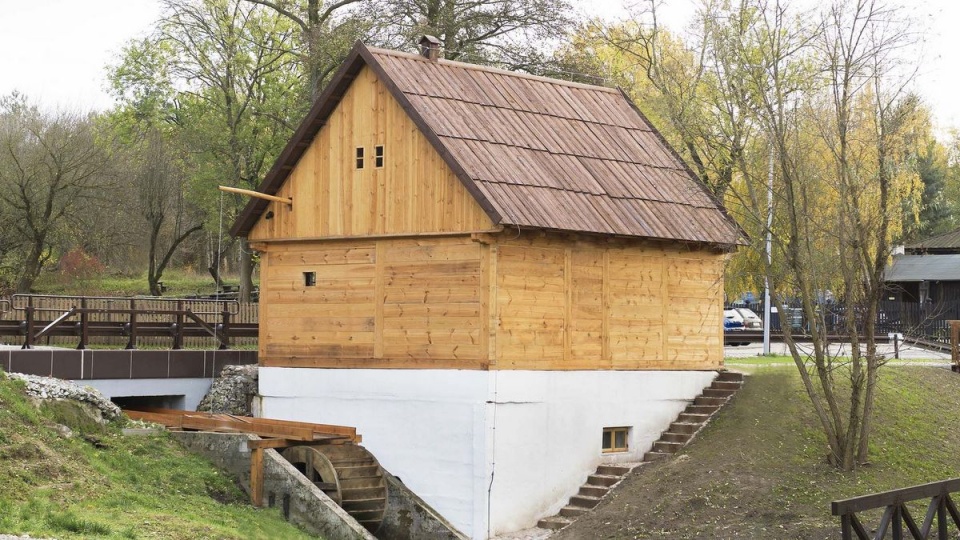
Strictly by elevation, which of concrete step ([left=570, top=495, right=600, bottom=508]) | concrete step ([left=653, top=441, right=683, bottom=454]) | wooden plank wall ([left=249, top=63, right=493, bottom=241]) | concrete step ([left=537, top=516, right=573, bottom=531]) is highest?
wooden plank wall ([left=249, top=63, right=493, bottom=241])

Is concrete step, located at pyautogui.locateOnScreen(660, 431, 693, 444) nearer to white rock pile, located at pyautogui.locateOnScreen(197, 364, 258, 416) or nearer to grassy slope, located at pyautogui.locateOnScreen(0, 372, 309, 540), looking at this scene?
grassy slope, located at pyautogui.locateOnScreen(0, 372, 309, 540)

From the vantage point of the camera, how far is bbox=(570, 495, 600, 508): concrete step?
22347 millimetres

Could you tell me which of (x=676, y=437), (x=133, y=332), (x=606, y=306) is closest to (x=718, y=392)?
(x=676, y=437)

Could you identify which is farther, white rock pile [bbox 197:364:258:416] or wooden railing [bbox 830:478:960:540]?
white rock pile [bbox 197:364:258:416]

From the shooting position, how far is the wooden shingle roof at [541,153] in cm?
2245

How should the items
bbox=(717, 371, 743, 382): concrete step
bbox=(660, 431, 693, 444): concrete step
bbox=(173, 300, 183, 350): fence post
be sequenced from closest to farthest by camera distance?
bbox=(660, 431, 693, 444): concrete step < bbox=(717, 371, 743, 382): concrete step < bbox=(173, 300, 183, 350): fence post

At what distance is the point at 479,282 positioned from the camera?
868 inches

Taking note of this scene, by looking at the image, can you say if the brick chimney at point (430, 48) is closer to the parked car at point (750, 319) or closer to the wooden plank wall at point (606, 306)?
the wooden plank wall at point (606, 306)

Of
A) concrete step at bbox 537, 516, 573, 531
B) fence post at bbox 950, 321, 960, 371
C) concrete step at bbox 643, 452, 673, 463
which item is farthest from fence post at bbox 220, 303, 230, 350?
fence post at bbox 950, 321, 960, 371

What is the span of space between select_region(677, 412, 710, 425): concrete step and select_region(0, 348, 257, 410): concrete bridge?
9139mm

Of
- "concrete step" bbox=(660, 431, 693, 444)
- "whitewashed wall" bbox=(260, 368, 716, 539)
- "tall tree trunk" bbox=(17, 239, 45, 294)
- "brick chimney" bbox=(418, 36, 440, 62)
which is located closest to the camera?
"whitewashed wall" bbox=(260, 368, 716, 539)

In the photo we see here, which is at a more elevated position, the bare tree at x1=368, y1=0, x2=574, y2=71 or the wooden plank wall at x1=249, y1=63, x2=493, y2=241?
the bare tree at x1=368, y1=0, x2=574, y2=71

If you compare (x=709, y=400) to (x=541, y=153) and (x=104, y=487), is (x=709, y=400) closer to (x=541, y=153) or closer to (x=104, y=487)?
(x=541, y=153)

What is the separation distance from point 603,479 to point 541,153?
6150 mm
